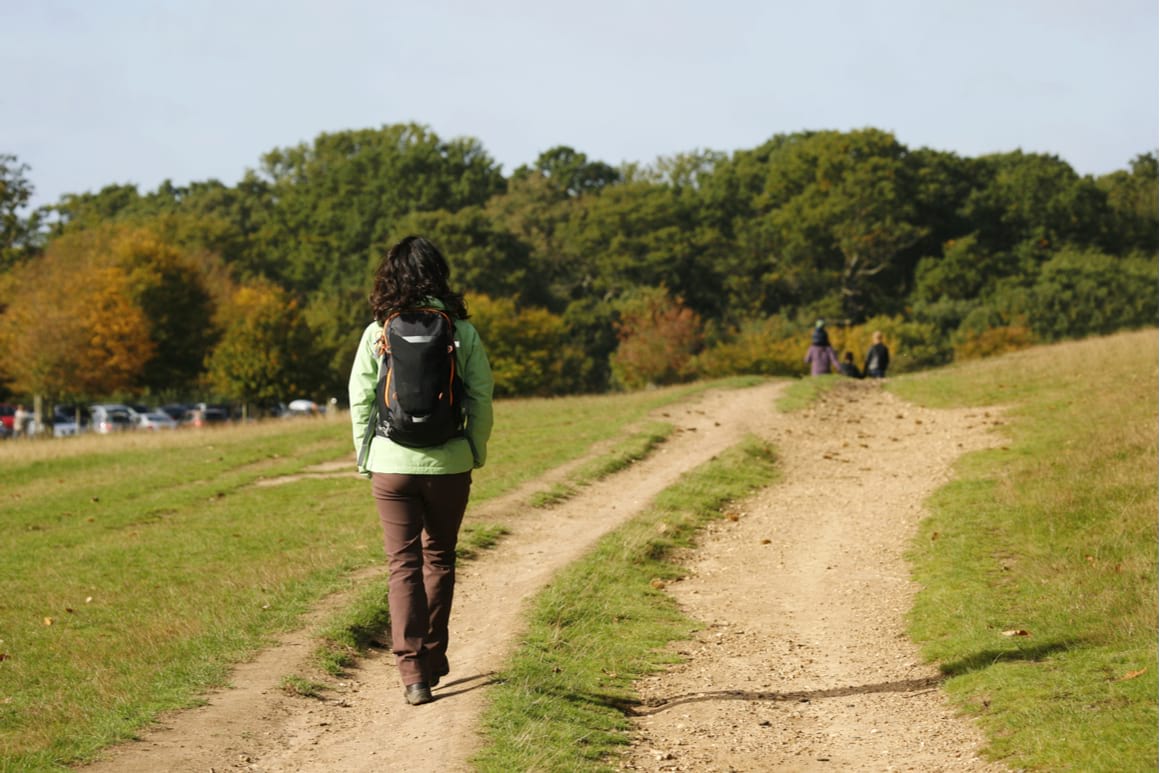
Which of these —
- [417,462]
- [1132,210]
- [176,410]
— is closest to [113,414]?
[176,410]

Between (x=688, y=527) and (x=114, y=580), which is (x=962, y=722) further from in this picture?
(x=114, y=580)

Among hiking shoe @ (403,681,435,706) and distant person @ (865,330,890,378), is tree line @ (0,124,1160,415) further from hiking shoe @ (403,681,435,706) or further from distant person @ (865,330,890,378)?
hiking shoe @ (403,681,435,706)

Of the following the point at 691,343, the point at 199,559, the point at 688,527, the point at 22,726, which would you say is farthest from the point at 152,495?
the point at 691,343

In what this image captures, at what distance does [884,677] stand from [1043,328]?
189 ft

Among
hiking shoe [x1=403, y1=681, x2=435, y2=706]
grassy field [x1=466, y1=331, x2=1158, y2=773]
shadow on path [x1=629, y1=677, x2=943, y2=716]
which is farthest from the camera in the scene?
shadow on path [x1=629, y1=677, x2=943, y2=716]

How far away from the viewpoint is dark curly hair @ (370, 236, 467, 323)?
6.81 metres

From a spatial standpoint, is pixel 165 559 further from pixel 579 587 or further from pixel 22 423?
pixel 22 423

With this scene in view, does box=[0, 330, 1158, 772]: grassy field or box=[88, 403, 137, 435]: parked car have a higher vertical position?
box=[0, 330, 1158, 772]: grassy field

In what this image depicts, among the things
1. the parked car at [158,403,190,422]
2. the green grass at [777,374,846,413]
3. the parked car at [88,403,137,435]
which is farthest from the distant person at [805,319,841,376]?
the parked car at [158,403,190,422]

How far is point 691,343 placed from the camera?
58.3 meters

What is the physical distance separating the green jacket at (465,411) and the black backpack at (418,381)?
7cm

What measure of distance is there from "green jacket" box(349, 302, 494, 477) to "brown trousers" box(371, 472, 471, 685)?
0.08 meters

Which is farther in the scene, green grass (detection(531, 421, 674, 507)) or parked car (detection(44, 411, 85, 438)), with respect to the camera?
parked car (detection(44, 411, 85, 438))

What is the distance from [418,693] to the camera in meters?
7.05
